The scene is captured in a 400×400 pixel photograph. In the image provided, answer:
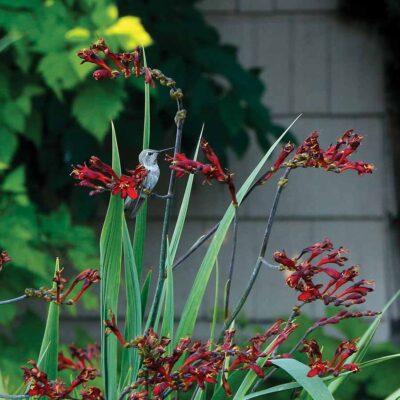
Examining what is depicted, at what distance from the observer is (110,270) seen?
4.99 feet

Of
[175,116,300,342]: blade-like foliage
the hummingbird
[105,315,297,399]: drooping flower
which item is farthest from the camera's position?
[175,116,300,342]: blade-like foliage

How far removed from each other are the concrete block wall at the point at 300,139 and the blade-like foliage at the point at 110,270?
268 cm

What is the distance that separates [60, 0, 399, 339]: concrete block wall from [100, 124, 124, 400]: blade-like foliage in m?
2.68

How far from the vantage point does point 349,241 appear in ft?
13.9

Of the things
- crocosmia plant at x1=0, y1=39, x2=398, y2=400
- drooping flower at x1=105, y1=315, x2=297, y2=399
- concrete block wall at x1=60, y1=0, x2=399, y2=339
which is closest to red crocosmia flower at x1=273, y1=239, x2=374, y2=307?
crocosmia plant at x1=0, y1=39, x2=398, y2=400

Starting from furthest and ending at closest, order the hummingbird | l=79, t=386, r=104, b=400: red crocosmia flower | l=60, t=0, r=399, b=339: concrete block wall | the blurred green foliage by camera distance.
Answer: l=60, t=0, r=399, b=339: concrete block wall < the blurred green foliage < the hummingbird < l=79, t=386, r=104, b=400: red crocosmia flower

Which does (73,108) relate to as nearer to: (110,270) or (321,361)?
(110,270)

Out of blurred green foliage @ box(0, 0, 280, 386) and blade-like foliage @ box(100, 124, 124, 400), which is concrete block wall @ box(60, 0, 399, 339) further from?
blade-like foliage @ box(100, 124, 124, 400)

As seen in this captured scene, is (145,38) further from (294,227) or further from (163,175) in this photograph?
(294,227)

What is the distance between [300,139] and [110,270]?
9.11 ft

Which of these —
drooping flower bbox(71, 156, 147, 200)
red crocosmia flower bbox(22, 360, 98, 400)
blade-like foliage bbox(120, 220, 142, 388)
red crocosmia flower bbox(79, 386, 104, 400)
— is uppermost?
drooping flower bbox(71, 156, 147, 200)

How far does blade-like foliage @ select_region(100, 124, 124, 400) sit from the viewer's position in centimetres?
149

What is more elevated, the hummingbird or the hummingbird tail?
the hummingbird

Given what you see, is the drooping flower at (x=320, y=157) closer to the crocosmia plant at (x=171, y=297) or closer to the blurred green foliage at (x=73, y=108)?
the crocosmia plant at (x=171, y=297)
